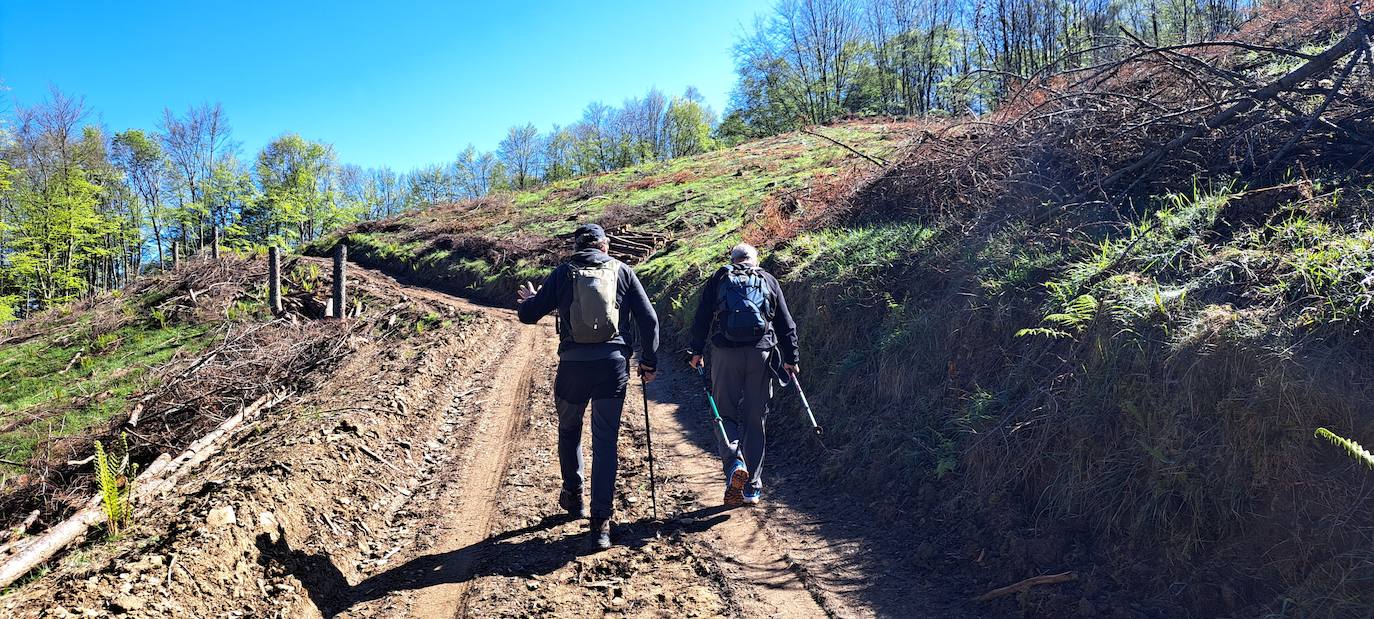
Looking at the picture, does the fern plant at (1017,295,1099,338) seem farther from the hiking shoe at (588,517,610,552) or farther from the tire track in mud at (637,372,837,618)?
the hiking shoe at (588,517,610,552)

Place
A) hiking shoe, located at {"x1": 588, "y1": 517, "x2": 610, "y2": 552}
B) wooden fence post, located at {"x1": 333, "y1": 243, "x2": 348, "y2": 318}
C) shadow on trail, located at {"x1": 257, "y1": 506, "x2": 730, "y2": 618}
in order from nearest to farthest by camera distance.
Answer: shadow on trail, located at {"x1": 257, "y1": 506, "x2": 730, "y2": 618} < hiking shoe, located at {"x1": 588, "y1": 517, "x2": 610, "y2": 552} < wooden fence post, located at {"x1": 333, "y1": 243, "x2": 348, "y2": 318}

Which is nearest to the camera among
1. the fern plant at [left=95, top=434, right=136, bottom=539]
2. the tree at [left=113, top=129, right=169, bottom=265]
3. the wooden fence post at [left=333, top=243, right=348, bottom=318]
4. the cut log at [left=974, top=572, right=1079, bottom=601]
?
the cut log at [left=974, top=572, right=1079, bottom=601]

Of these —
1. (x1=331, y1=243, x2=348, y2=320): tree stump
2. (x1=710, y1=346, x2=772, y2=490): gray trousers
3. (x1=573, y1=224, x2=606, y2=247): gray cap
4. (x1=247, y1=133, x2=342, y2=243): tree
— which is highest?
(x1=247, y1=133, x2=342, y2=243): tree

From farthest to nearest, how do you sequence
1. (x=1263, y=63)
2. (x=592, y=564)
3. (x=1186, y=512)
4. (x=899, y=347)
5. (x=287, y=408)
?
(x=287, y=408)
(x=1263, y=63)
(x=899, y=347)
(x=592, y=564)
(x=1186, y=512)

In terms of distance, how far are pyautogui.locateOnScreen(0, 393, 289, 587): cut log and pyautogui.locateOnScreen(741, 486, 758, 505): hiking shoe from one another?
4.54 metres

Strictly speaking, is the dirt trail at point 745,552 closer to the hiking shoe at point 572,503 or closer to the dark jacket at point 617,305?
the hiking shoe at point 572,503

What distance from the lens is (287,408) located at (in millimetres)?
8055

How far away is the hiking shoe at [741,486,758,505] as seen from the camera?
5.30m

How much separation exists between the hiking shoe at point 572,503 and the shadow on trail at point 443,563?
0.80ft

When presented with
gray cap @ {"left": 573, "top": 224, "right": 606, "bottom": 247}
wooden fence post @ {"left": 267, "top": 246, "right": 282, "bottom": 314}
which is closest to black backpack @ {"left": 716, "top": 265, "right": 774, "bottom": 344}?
gray cap @ {"left": 573, "top": 224, "right": 606, "bottom": 247}

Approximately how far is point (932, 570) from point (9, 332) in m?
23.1

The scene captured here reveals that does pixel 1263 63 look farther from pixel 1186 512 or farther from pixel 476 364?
pixel 476 364

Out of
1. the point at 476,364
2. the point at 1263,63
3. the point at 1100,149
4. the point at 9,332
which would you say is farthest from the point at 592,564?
the point at 9,332

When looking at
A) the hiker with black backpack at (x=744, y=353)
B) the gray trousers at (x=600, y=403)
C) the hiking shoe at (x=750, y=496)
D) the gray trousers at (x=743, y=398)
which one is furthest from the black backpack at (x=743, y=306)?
the hiking shoe at (x=750, y=496)
